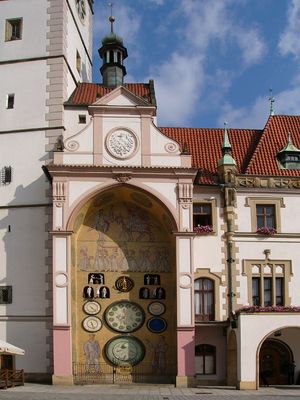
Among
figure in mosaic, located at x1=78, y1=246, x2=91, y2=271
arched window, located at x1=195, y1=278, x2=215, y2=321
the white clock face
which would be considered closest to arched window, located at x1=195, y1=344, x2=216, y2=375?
arched window, located at x1=195, y1=278, x2=215, y2=321

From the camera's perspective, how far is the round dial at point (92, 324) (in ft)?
102

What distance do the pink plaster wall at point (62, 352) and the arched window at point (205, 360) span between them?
18.6ft

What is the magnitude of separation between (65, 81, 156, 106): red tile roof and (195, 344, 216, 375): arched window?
38.2ft

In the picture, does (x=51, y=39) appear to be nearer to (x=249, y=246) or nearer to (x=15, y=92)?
(x=15, y=92)

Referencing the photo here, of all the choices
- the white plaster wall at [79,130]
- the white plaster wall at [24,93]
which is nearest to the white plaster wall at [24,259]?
the white plaster wall at [79,130]

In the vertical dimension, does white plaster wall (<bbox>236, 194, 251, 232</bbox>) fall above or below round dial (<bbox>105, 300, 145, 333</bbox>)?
above

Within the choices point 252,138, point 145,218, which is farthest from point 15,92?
point 252,138

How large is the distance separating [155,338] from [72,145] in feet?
29.5

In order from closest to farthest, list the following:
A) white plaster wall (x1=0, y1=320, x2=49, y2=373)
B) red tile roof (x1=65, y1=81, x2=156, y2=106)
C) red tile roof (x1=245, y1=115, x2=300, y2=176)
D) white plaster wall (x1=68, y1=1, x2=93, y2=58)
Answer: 1. white plaster wall (x1=0, y1=320, x2=49, y2=373)
2. red tile roof (x1=245, y1=115, x2=300, y2=176)
3. red tile roof (x1=65, y1=81, x2=156, y2=106)
4. white plaster wall (x1=68, y1=1, x2=93, y2=58)

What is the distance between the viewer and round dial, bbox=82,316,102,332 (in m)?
31.1

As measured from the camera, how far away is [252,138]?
37438 millimetres

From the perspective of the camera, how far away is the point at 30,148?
33.1 meters

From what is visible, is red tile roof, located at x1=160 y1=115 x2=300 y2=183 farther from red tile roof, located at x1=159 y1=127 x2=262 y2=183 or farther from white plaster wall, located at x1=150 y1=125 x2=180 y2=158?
white plaster wall, located at x1=150 y1=125 x2=180 y2=158

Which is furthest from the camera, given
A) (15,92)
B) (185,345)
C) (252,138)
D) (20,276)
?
(252,138)
